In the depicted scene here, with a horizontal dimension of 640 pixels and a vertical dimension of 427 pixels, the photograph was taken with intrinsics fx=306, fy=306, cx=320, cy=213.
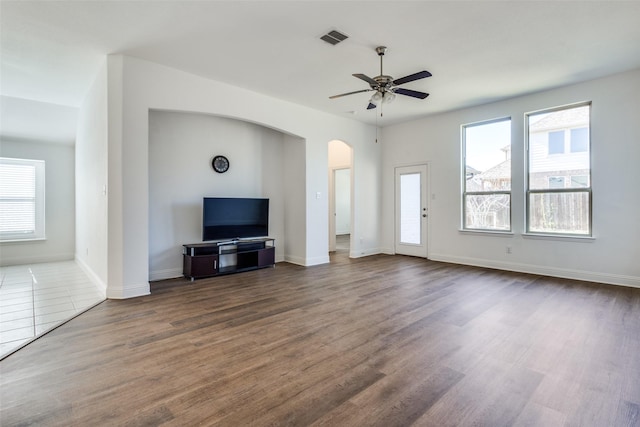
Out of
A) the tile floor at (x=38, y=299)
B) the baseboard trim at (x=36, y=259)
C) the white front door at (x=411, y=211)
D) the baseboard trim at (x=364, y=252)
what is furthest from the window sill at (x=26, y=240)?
the white front door at (x=411, y=211)

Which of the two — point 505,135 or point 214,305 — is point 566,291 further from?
point 214,305

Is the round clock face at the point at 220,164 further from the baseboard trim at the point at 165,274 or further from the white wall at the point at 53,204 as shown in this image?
the white wall at the point at 53,204

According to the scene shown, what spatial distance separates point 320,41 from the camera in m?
3.53

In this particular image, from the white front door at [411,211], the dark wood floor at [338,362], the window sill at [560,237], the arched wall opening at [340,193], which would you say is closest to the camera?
the dark wood floor at [338,362]

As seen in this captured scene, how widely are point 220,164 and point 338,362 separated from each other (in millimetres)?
4275

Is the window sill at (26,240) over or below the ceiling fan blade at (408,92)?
below

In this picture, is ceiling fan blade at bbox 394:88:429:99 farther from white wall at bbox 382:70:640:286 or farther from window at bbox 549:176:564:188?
window at bbox 549:176:564:188

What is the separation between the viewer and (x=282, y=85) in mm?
4859

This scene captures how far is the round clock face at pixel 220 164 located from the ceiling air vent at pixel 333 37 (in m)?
→ 2.95

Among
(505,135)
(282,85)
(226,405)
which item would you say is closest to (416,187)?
(505,135)

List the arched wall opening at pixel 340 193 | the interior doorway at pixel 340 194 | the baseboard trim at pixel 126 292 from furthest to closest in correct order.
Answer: the interior doorway at pixel 340 194, the arched wall opening at pixel 340 193, the baseboard trim at pixel 126 292

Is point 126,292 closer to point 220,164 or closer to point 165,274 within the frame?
point 165,274

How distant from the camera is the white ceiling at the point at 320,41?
296 cm

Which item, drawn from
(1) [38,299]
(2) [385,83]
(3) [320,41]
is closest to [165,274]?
(1) [38,299]
